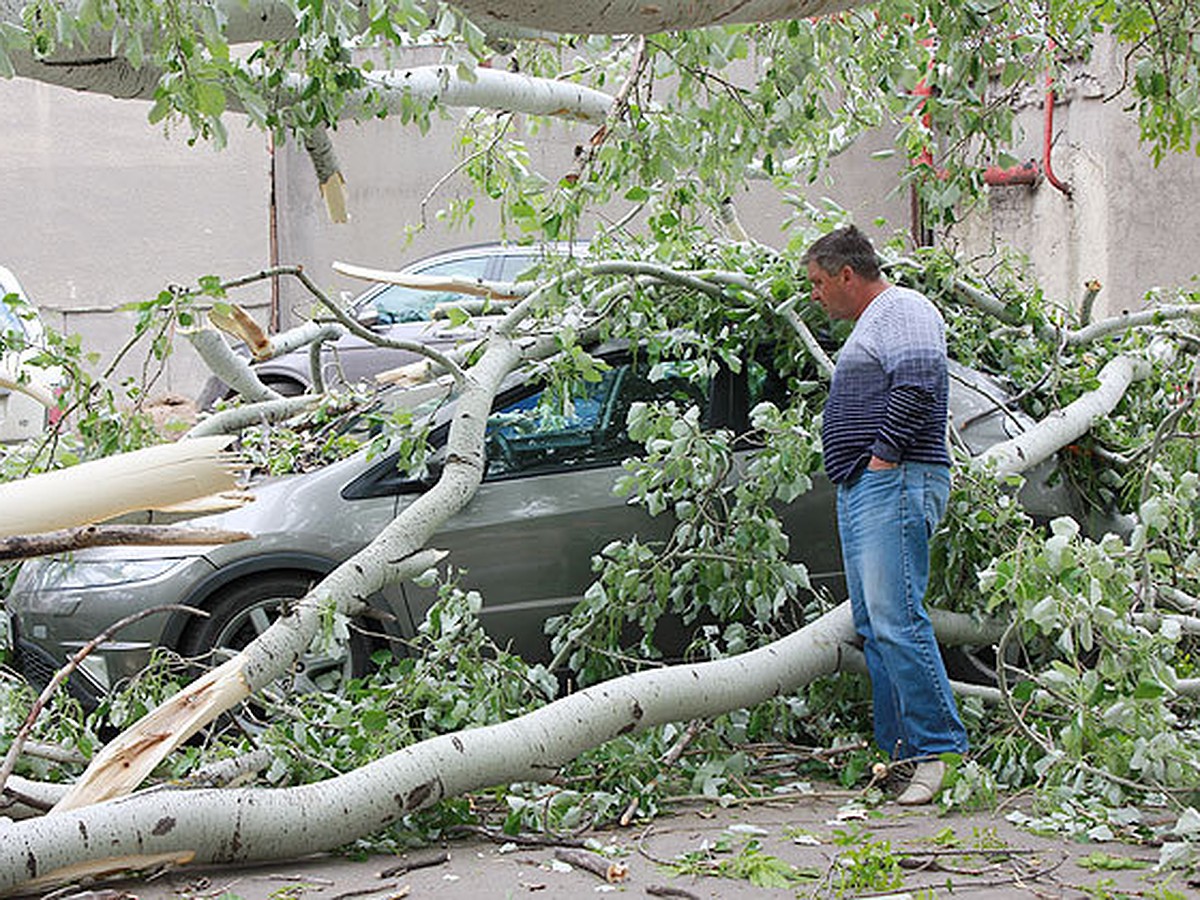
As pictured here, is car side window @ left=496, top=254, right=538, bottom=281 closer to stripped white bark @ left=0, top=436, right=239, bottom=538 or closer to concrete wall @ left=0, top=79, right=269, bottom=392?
concrete wall @ left=0, top=79, right=269, bottom=392

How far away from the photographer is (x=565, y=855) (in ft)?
16.6

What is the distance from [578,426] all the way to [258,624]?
63.8 inches

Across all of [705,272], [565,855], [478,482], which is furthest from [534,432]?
[565,855]

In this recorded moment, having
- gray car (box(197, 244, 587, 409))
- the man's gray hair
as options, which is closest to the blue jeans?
the man's gray hair

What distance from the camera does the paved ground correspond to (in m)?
4.69

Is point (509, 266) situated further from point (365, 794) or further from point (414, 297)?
point (365, 794)

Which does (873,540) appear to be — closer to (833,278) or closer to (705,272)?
(833,278)

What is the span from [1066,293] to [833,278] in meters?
9.65

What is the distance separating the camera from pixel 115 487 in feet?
16.2

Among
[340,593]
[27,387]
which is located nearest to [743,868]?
[340,593]

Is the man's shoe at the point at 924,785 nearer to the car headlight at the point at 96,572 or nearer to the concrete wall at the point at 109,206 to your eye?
the car headlight at the point at 96,572

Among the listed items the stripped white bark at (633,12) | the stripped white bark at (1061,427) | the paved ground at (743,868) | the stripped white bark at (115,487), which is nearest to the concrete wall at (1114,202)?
the stripped white bark at (1061,427)

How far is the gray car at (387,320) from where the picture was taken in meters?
10.7

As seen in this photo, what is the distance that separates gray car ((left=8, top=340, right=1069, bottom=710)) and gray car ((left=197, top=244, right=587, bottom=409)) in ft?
5.93
